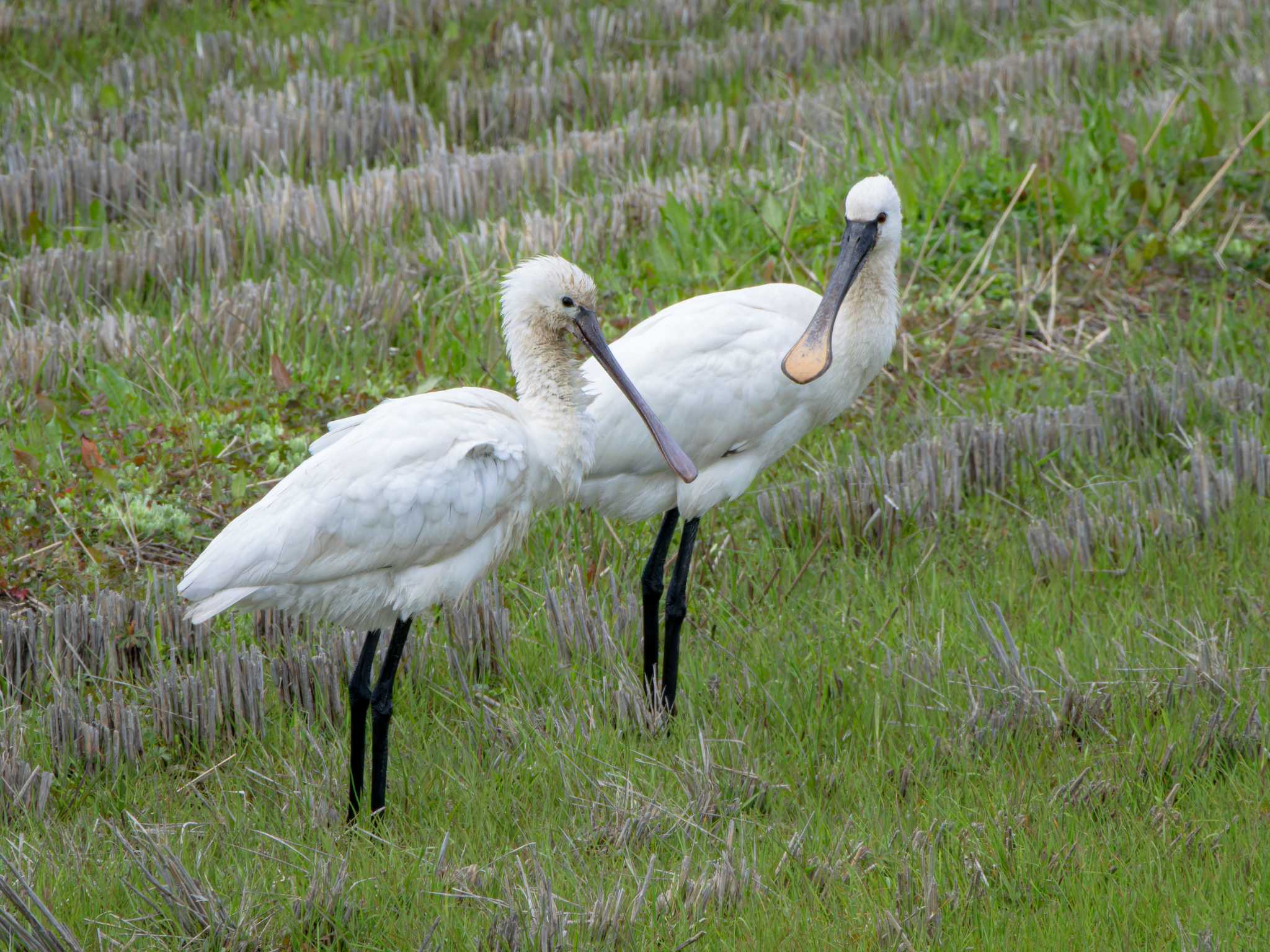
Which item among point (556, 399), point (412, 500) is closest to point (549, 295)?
point (556, 399)

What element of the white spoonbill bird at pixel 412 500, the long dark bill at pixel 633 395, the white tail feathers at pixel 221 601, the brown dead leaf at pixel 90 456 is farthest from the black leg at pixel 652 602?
the brown dead leaf at pixel 90 456

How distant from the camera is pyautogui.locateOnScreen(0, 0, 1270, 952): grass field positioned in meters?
3.38

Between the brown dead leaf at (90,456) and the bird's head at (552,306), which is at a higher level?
the bird's head at (552,306)

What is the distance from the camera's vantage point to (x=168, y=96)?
31.1ft

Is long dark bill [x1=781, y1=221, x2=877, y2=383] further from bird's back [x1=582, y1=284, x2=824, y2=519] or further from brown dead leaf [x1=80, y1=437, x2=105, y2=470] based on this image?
brown dead leaf [x1=80, y1=437, x2=105, y2=470]

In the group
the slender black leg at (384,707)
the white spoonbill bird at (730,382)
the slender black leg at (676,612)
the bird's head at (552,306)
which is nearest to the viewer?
the slender black leg at (384,707)

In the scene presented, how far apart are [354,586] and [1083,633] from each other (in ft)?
7.01

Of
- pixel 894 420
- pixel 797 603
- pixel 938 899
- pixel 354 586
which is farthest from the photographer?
pixel 894 420

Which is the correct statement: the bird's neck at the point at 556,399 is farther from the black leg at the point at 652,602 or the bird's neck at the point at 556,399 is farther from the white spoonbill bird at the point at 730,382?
the black leg at the point at 652,602

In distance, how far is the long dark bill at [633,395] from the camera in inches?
164

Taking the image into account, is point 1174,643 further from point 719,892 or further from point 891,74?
point 891,74

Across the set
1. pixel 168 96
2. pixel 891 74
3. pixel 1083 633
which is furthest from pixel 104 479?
pixel 891 74

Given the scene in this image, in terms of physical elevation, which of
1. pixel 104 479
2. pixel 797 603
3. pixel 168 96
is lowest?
pixel 797 603

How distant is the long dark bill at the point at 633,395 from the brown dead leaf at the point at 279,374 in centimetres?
206
